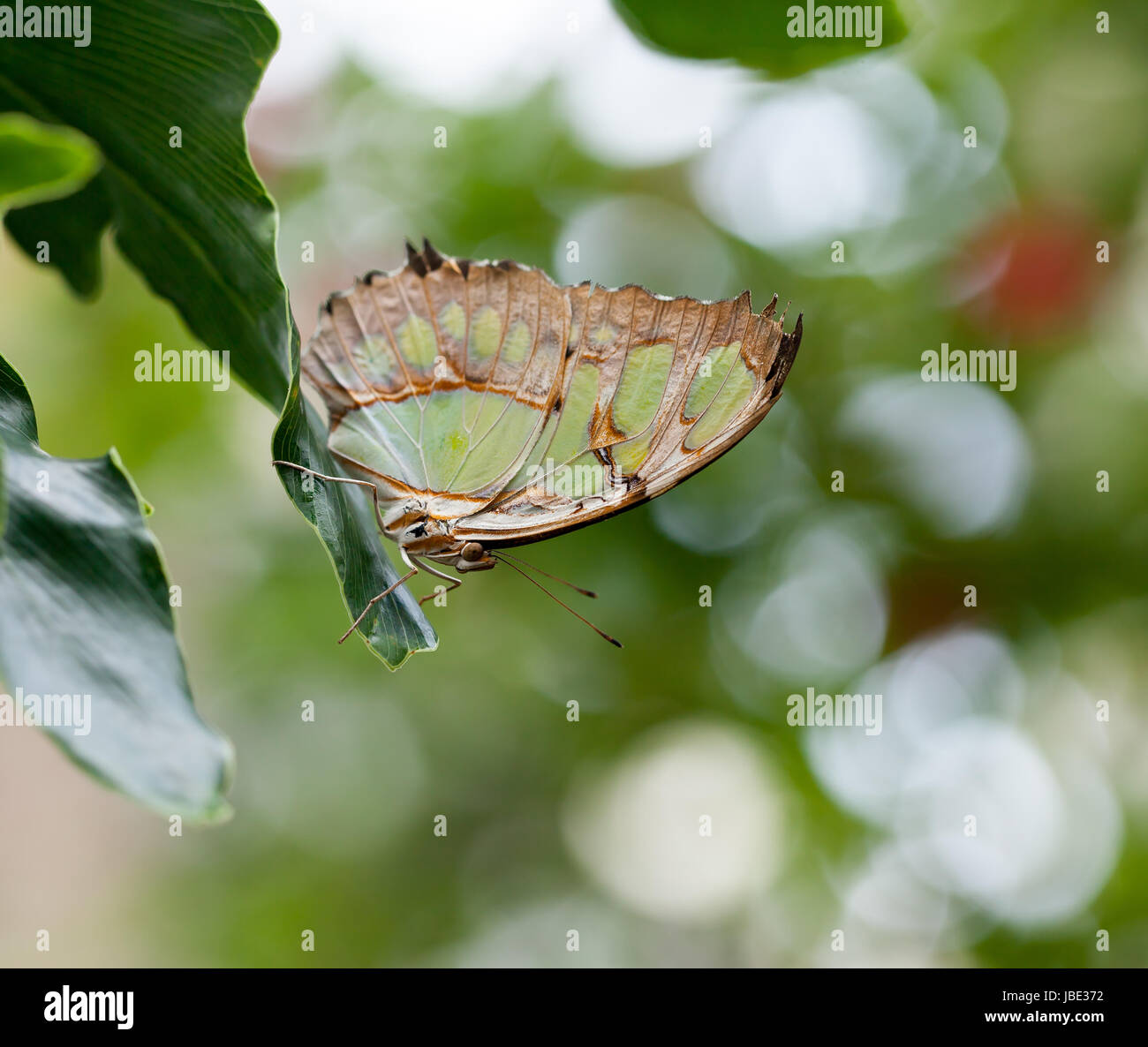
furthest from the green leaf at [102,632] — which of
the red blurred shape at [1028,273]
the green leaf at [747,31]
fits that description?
the red blurred shape at [1028,273]

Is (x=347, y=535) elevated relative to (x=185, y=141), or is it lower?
lower

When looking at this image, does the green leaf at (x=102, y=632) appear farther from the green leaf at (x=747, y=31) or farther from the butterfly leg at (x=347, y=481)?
the green leaf at (x=747, y=31)

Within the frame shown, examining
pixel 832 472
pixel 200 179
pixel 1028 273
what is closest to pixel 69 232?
pixel 200 179

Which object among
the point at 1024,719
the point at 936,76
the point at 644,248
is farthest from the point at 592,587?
the point at 936,76

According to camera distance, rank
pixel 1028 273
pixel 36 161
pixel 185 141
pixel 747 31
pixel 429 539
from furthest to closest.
Result: pixel 1028 273, pixel 429 539, pixel 747 31, pixel 185 141, pixel 36 161

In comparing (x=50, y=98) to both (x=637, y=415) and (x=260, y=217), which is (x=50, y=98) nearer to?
(x=260, y=217)

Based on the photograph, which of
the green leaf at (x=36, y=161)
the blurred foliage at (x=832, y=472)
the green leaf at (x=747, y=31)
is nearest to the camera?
the green leaf at (x=36, y=161)

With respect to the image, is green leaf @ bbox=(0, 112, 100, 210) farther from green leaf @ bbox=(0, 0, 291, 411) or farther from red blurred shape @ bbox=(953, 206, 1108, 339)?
red blurred shape @ bbox=(953, 206, 1108, 339)

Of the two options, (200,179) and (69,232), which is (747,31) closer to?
(200,179)
